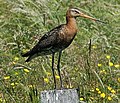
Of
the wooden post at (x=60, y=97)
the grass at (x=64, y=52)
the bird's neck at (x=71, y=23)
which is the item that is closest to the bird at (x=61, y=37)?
the bird's neck at (x=71, y=23)

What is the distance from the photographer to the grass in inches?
271

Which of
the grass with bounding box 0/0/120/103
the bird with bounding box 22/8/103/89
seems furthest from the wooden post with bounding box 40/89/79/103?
the bird with bounding box 22/8/103/89

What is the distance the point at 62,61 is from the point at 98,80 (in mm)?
1332

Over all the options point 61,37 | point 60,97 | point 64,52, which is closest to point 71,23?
point 61,37

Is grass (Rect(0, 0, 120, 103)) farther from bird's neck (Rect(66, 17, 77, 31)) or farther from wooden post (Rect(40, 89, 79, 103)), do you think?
wooden post (Rect(40, 89, 79, 103))

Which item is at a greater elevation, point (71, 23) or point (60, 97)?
point (71, 23)

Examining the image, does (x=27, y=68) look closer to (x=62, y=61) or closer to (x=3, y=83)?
(x=3, y=83)

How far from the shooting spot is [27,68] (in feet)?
23.8

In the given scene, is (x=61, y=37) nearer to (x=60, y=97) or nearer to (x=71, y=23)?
(x=71, y=23)

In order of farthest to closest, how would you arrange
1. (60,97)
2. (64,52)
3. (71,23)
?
(64,52)
(71,23)
(60,97)

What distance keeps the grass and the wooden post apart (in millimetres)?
1189

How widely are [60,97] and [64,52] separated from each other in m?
4.36

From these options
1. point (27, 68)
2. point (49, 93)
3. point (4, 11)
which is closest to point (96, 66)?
point (27, 68)

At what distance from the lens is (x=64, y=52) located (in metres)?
8.77
